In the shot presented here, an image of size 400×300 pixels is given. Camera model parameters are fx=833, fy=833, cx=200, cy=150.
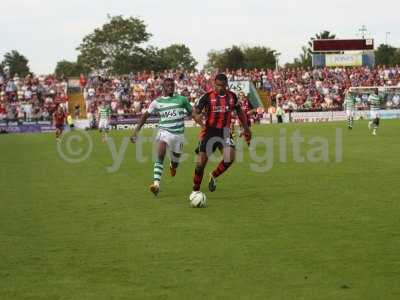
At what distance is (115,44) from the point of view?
11131cm

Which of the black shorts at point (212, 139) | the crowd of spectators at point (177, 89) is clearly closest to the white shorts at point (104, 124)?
the crowd of spectators at point (177, 89)

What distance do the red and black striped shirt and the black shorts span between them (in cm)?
9

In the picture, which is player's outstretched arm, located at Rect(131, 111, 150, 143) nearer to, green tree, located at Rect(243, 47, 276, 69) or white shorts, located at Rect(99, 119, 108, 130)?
white shorts, located at Rect(99, 119, 108, 130)

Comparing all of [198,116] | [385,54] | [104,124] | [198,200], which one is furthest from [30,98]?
[385,54]

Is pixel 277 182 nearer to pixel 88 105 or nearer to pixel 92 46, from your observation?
pixel 88 105

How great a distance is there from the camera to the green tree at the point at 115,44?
11044 centimetres

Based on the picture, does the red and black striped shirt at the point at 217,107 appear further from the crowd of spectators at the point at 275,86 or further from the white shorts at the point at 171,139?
the crowd of spectators at the point at 275,86

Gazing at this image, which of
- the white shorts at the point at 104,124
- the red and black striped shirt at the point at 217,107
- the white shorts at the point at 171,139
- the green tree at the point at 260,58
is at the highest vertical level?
the green tree at the point at 260,58

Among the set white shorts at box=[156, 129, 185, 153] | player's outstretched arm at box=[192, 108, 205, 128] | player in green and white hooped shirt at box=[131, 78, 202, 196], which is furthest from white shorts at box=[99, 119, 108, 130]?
player's outstretched arm at box=[192, 108, 205, 128]

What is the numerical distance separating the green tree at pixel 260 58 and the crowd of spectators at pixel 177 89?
54.1m

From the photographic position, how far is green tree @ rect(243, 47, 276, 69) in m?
122

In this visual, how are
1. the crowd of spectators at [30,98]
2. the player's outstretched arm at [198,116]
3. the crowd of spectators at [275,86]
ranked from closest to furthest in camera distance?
the player's outstretched arm at [198,116]
the crowd of spectators at [30,98]
the crowd of spectators at [275,86]

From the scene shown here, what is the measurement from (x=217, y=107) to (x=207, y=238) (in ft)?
14.8

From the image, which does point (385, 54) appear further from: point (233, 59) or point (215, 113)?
point (215, 113)
